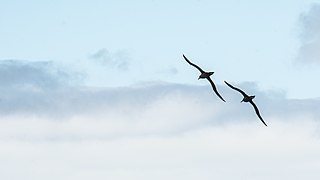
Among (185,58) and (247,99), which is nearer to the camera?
(185,58)

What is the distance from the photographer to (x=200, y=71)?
151875 millimetres

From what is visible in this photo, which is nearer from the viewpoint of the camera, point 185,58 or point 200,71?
point 185,58

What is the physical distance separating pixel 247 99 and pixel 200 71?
9.06 metres

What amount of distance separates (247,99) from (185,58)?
1588cm

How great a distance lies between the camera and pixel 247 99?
500ft

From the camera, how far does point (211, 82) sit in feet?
490

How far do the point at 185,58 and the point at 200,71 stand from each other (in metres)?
10.2

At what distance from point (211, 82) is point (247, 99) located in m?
7.25

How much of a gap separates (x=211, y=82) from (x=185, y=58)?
30.3ft

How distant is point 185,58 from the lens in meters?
142
